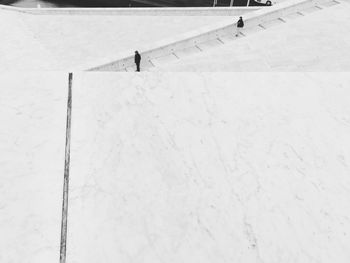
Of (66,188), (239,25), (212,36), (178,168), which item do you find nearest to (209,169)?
(178,168)

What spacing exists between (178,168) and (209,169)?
0.49 meters

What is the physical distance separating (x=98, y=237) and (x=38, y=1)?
25479mm

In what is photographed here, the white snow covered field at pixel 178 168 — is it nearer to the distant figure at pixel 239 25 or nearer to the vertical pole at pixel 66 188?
the vertical pole at pixel 66 188

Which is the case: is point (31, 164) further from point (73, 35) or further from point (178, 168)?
point (73, 35)

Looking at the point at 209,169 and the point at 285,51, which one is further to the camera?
the point at 285,51

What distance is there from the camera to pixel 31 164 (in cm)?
588

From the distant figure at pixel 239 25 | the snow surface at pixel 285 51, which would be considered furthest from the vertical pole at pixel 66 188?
the distant figure at pixel 239 25

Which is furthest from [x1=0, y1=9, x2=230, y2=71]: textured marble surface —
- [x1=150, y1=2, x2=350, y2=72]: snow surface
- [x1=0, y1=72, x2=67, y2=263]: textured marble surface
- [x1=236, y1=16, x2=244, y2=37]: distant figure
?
[x1=0, y1=72, x2=67, y2=263]: textured marble surface

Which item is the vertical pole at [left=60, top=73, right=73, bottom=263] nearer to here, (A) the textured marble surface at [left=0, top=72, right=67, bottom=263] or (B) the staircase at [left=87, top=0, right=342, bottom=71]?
(A) the textured marble surface at [left=0, top=72, right=67, bottom=263]

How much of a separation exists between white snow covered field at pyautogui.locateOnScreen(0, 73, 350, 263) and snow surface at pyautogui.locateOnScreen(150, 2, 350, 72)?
2513 millimetres

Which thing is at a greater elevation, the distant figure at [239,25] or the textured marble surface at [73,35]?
the distant figure at [239,25]

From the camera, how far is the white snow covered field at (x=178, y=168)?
5.05 metres

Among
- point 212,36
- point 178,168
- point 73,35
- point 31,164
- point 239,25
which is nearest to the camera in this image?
point 31,164

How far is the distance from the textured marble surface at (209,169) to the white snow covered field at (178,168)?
2 centimetres
